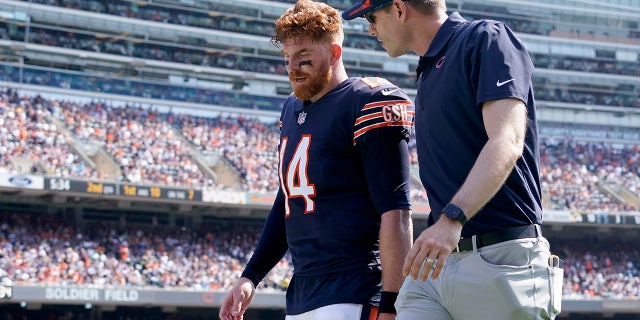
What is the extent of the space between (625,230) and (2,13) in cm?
2611

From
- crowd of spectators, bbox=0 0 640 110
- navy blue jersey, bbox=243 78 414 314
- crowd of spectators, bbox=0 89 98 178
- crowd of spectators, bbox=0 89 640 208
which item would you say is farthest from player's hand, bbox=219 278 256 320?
crowd of spectators, bbox=0 0 640 110

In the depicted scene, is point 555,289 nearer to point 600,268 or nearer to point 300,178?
point 300,178

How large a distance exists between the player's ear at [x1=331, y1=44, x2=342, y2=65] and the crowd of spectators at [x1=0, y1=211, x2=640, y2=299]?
72.7ft

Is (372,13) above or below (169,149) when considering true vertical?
above

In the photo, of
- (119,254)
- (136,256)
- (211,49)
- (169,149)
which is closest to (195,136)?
(169,149)

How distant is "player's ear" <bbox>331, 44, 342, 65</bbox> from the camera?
4848 mm

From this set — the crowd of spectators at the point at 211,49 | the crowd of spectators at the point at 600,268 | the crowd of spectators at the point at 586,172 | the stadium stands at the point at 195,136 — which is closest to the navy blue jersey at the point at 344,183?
the stadium stands at the point at 195,136

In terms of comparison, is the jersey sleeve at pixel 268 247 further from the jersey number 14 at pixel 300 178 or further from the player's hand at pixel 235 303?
the jersey number 14 at pixel 300 178

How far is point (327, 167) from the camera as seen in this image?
469cm

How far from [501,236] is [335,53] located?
5.18ft

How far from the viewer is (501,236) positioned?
12.0 feet

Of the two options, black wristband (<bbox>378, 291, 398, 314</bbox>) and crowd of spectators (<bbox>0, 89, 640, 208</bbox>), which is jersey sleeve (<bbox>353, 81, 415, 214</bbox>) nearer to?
black wristband (<bbox>378, 291, 398, 314</bbox>)

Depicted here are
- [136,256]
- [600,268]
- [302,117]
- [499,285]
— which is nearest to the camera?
[499,285]

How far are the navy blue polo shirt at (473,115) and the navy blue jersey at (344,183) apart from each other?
0.61 m
